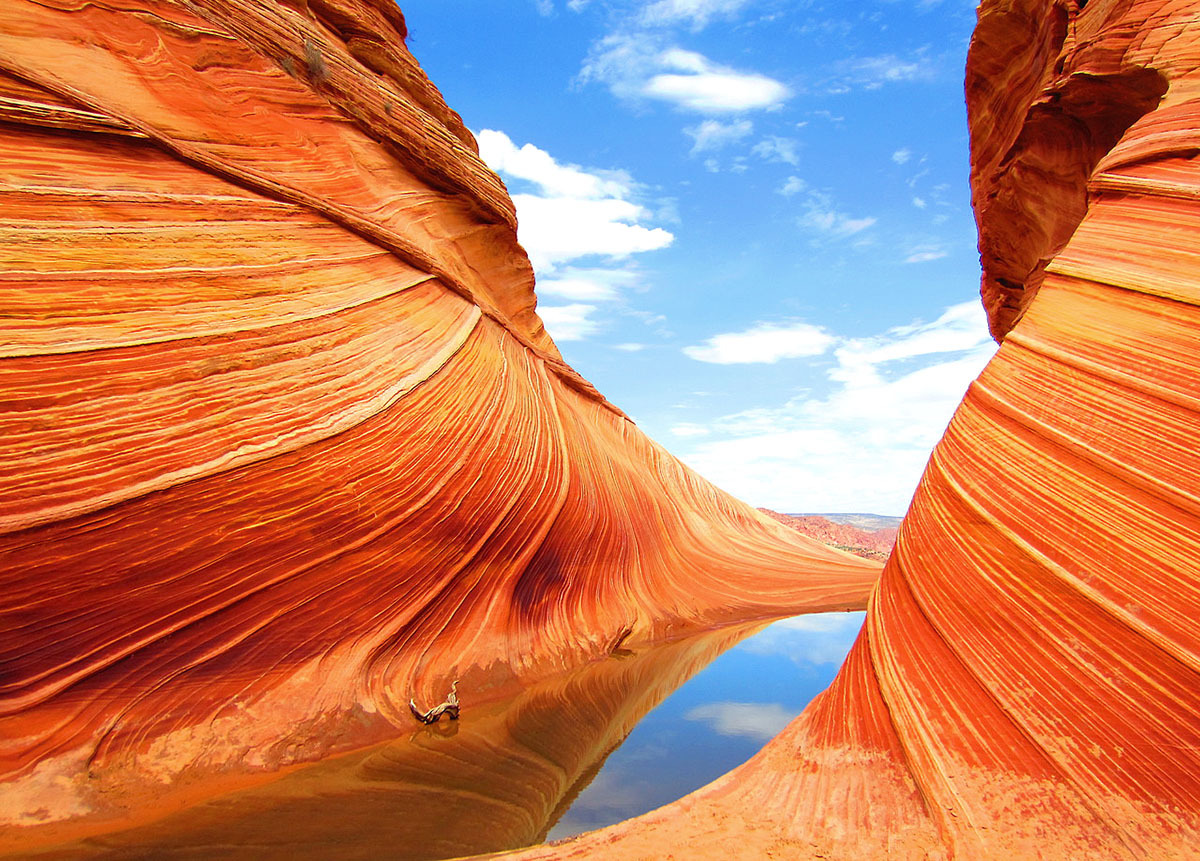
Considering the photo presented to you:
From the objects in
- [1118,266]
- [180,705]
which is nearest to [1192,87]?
[1118,266]

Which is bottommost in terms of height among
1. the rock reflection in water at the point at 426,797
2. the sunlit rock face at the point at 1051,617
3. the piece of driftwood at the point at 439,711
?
the rock reflection in water at the point at 426,797

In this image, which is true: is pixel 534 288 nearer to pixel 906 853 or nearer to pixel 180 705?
pixel 180 705

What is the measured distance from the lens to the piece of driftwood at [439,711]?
3.46 meters

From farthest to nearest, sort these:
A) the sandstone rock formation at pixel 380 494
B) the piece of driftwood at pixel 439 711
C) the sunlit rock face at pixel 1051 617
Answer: the piece of driftwood at pixel 439 711, the sandstone rock formation at pixel 380 494, the sunlit rock face at pixel 1051 617

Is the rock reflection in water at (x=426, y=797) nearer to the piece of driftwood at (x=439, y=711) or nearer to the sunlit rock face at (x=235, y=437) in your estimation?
the piece of driftwood at (x=439, y=711)

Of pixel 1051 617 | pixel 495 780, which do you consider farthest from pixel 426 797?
pixel 1051 617

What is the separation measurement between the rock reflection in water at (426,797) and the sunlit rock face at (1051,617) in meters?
0.60

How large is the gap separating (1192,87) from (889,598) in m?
2.71

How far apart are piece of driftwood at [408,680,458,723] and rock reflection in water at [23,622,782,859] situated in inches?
2.2

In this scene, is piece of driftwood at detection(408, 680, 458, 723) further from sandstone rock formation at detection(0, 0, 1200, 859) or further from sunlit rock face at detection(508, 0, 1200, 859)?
sunlit rock face at detection(508, 0, 1200, 859)

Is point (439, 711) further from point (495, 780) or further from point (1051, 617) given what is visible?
point (1051, 617)

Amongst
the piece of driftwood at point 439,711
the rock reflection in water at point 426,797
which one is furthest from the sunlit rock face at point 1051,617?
the piece of driftwood at point 439,711

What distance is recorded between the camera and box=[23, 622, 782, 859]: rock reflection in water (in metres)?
2.26

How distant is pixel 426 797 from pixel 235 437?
1792 mm
